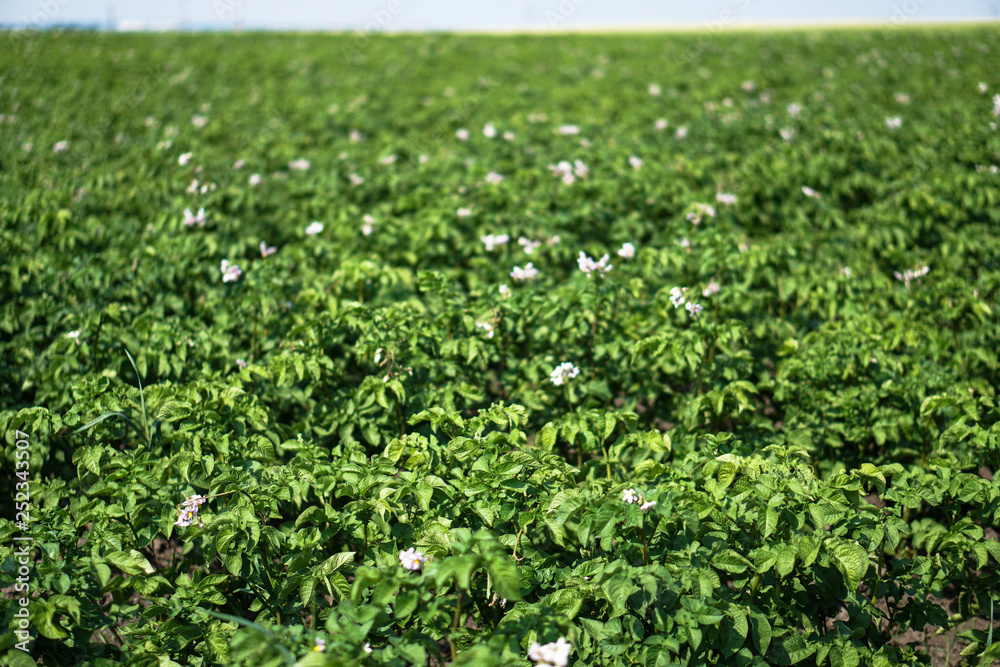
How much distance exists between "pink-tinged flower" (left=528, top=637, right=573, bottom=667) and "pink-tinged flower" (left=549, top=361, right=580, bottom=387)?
157cm

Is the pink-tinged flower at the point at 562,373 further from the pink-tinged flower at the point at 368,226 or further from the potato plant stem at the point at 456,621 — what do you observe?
the pink-tinged flower at the point at 368,226

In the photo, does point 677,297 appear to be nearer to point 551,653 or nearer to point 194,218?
point 551,653

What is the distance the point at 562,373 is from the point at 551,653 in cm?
168

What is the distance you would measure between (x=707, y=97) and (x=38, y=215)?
8.87 m

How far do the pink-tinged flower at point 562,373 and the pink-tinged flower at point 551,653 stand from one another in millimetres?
1567

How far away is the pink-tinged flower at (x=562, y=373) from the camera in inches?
128

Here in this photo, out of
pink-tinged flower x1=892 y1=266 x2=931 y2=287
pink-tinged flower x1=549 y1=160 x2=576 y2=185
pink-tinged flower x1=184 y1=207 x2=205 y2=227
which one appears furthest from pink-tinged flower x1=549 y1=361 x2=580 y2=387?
pink-tinged flower x1=184 y1=207 x2=205 y2=227

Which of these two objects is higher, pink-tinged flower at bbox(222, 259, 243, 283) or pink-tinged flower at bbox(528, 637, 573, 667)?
pink-tinged flower at bbox(222, 259, 243, 283)

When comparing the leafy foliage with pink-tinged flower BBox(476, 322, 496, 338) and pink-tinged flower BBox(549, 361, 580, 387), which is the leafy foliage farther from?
pink-tinged flower BBox(549, 361, 580, 387)

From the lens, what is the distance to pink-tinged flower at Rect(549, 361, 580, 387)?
3250mm

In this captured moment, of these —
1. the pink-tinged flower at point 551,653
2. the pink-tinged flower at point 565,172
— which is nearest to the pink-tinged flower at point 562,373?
the pink-tinged flower at point 551,653

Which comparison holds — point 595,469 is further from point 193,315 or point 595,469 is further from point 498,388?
point 193,315

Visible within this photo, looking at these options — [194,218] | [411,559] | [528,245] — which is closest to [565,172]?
[528,245]

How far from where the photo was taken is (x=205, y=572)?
2.60 meters
